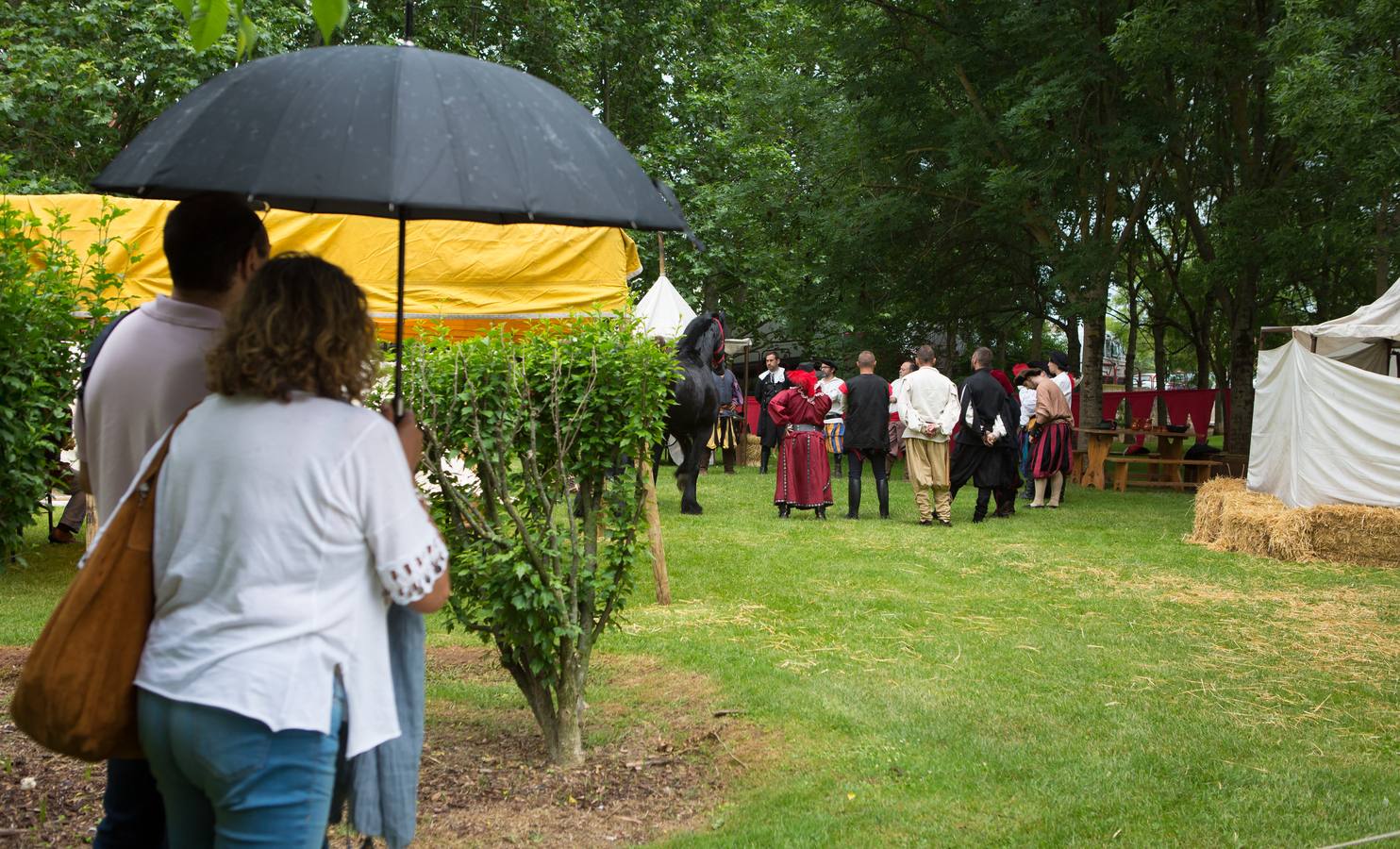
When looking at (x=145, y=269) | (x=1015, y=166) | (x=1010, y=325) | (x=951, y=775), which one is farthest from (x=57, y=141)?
(x=1010, y=325)

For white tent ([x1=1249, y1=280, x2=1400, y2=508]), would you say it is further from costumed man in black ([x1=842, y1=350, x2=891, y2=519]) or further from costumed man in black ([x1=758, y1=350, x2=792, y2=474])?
costumed man in black ([x1=758, y1=350, x2=792, y2=474])

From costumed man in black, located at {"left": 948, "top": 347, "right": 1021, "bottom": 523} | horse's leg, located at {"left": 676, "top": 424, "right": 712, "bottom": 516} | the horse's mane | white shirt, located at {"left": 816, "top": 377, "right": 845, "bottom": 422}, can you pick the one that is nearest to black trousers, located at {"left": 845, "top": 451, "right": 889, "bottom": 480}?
costumed man in black, located at {"left": 948, "top": 347, "right": 1021, "bottom": 523}

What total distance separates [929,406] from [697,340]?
10.6ft

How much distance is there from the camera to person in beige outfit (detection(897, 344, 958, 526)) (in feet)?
Answer: 47.4

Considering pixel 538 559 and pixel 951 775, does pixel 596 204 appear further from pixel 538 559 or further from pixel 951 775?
pixel 951 775

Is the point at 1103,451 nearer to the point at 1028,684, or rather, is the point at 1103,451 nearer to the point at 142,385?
the point at 1028,684

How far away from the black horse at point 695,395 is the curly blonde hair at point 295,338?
9.99 meters

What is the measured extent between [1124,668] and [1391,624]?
291 cm

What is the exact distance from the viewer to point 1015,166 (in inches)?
757

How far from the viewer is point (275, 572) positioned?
2287 millimetres

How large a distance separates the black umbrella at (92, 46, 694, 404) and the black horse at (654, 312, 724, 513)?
9322 mm

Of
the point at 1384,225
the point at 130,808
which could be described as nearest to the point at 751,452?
the point at 1384,225

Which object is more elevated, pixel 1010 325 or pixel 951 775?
pixel 1010 325

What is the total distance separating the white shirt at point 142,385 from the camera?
2746mm
